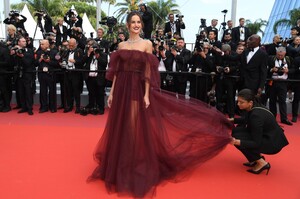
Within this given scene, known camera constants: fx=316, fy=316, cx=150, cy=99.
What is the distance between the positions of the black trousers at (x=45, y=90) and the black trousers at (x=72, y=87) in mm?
295

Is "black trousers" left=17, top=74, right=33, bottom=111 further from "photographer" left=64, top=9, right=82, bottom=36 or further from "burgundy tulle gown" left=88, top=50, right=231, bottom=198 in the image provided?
"burgundy tulle gown" left=88, top=50, right=231, bottom=198

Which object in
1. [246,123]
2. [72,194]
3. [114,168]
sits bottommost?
[72,194]

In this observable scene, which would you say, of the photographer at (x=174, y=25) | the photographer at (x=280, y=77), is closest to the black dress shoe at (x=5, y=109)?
the photographer at (x=174, y=25)

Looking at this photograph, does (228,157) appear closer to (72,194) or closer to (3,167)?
(72,194)

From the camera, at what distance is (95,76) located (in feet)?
22.6

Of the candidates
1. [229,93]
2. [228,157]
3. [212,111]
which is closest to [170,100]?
[212,111]

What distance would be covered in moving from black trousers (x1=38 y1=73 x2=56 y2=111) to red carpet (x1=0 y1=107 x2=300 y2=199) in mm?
1824

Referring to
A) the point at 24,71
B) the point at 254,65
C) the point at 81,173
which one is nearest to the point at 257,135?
the point at 81,173

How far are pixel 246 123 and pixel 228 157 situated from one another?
25.1 inches

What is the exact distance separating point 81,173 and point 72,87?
12.8 ft

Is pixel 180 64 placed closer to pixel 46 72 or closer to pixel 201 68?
pixel 201 68

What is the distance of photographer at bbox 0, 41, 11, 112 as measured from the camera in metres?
6.90

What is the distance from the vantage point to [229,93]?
6535mm

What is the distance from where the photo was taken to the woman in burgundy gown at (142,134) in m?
3.15
